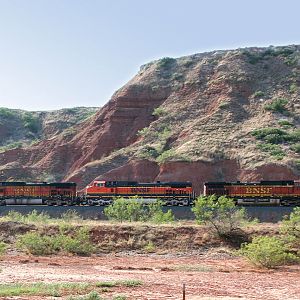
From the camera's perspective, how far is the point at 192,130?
79562 millimetres

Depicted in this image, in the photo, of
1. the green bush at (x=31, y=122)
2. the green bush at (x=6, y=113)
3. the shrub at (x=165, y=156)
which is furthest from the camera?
the green bush at (x=6, y=113)

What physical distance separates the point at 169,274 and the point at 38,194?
36174mm

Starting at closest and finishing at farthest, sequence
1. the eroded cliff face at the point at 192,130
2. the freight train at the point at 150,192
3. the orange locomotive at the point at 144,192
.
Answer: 1. the freight train at the point at 150,192
2. the orange locomotive at the point at 144,192
3. the eroded cliff face at the point at 192,130

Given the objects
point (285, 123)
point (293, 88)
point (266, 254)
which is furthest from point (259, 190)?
point (293, 88)

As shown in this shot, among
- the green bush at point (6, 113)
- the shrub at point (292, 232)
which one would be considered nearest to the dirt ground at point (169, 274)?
the shrub at point (292, 232)

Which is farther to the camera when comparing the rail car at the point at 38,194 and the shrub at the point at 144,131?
the shrub at the point at 144,131

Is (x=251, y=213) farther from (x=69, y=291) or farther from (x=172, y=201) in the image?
(x=69, y=291)

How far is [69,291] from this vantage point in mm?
20859

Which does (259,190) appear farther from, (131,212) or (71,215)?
(71,215)

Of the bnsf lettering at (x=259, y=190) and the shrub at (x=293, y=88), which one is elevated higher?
the shrub at (x=293, y=88)

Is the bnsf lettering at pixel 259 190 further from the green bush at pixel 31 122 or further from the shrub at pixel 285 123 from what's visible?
the green bush at pixel 31 122

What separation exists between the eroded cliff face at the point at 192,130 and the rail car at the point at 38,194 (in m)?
11.6

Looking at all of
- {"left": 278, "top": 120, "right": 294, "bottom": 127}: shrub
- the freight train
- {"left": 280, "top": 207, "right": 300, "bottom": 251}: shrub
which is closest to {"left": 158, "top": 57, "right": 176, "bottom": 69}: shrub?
{"left": 278, "top": 120, "right": 294, "bottom": 127}: shrub

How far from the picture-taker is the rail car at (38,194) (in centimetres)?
6034
